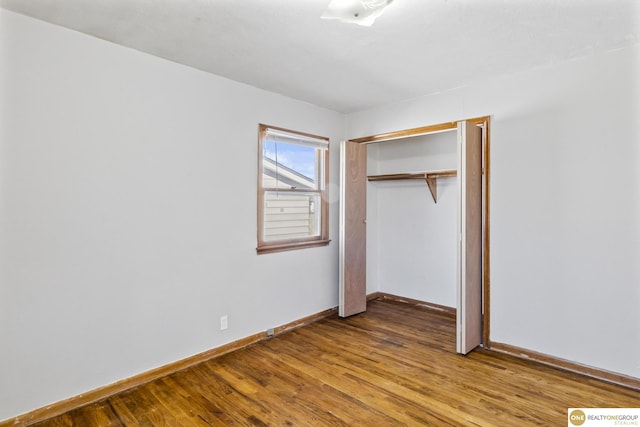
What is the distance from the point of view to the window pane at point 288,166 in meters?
3.49

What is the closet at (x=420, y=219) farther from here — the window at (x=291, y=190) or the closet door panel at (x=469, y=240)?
the window at (x=291, y=190)

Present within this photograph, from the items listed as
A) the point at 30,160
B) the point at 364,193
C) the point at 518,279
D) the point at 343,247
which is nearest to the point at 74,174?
the point at 30,160

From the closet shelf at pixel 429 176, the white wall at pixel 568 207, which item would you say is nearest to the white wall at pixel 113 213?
the closet shelf at pixel 429 176

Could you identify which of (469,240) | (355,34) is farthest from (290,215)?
(355,34)

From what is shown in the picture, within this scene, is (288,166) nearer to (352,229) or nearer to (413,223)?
(352,229)

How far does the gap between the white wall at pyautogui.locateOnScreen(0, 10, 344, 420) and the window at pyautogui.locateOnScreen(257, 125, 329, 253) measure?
0.16 m

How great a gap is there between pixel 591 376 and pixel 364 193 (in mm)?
2636

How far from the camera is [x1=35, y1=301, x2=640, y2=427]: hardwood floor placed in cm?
212

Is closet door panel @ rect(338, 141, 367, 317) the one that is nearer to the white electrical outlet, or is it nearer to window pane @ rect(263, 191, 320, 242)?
window pane @ rect(263, 191, 320, 242)

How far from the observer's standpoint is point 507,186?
308cm

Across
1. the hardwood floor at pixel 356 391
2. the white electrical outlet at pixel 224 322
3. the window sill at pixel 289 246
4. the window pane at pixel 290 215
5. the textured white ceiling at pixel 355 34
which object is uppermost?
the textured white ceiling at pixel 355 34

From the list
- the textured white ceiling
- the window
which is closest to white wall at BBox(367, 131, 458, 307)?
the window

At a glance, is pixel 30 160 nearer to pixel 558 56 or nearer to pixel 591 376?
pixel 558 56

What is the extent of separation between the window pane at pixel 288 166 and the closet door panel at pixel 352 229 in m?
0.36
